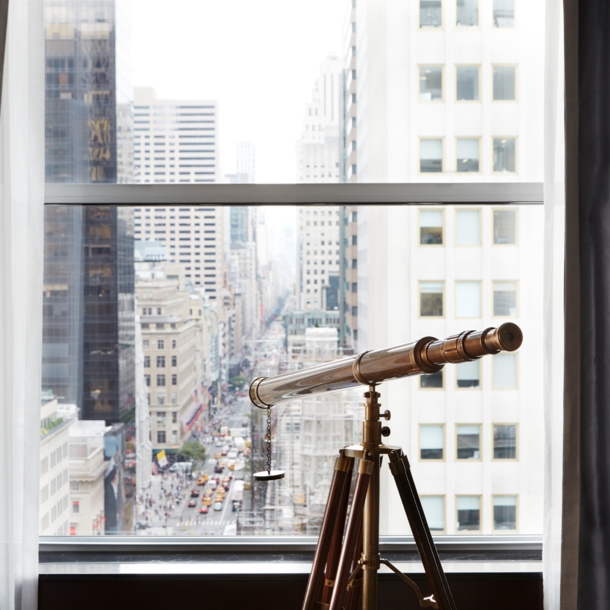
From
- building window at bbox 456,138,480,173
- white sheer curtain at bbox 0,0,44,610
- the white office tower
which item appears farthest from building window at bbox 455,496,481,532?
white sheer curtain at bbox 0,0,44,610

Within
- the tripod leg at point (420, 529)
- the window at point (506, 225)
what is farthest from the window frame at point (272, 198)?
the tripod leg at point (420, 529)

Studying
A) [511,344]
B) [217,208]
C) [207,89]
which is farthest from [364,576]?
[207,89]

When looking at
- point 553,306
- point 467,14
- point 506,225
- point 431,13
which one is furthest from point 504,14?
point 553,306

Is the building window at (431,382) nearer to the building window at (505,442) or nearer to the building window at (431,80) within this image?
the building window at (505,442)

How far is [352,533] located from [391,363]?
0.37 meters

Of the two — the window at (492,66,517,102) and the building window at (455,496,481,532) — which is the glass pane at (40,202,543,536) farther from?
the window at (492,66,517,102)

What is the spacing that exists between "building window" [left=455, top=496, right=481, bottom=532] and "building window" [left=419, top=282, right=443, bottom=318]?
620 mm

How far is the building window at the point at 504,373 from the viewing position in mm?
1830

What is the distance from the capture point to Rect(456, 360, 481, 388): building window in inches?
72.2

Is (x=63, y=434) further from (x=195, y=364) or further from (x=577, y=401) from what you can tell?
(x=577, y=401)

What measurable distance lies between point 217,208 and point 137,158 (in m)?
0.31

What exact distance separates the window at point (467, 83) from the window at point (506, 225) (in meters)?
0.38

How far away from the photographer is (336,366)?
1250mm

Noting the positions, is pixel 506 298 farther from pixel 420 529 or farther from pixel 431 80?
pixel 420 529
